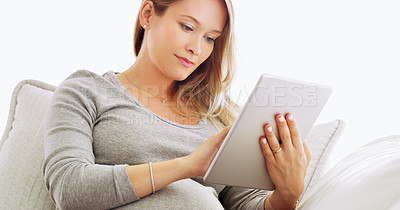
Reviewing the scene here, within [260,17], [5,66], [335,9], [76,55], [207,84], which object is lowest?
[5,66]

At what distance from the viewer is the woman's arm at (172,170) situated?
2.82 feet

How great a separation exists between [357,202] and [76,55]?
70.3 inches

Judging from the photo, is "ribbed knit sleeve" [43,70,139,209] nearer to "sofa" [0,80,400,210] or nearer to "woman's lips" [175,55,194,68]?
"sofa" [0,80,400,210]

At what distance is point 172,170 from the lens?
873 millimetres

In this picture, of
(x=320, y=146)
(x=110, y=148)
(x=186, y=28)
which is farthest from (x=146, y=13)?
(x=320, y=146)

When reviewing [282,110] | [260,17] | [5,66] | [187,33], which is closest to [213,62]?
[187,33]

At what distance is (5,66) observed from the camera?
6.37ft

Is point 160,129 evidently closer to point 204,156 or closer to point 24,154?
point 204,156

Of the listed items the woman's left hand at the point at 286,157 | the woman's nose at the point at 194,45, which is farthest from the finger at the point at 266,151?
the woman's nose at the point at 194,45

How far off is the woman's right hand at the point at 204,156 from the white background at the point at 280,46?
0.98m

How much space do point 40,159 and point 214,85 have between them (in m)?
0.65

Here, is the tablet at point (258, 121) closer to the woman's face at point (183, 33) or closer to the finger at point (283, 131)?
the finger at point (283, 131)

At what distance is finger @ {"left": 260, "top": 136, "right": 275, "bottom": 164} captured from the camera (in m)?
0.87

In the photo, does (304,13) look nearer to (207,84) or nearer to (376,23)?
(376,23)
